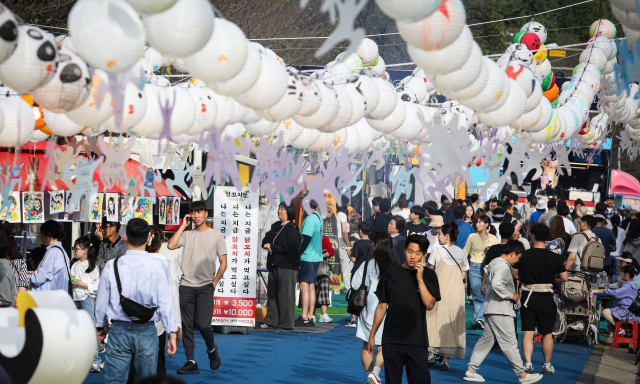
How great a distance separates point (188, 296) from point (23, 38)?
4.70 m

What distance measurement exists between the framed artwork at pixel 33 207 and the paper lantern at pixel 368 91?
16.1ft

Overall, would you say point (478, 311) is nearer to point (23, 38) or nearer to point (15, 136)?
point (15, 136)

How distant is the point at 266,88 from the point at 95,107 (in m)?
1.35

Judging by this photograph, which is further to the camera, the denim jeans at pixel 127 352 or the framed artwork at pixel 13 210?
Result: the framed artwork at pixel 13 210

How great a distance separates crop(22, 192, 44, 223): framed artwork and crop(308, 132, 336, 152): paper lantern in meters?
3.78

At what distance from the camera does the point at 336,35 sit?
3.50 m

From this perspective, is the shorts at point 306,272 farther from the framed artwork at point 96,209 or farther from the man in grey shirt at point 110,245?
the man in grey shirt at point 110,245

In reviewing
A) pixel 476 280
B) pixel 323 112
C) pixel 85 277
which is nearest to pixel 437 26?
pixel 323 112

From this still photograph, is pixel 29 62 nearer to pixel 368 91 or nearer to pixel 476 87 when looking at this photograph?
pixel 476 87

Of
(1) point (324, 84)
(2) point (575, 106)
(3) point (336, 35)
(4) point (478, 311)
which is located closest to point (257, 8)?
(4) point (478, 311)

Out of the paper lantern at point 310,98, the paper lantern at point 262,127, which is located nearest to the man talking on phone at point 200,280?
the paper lantern at point 262,127

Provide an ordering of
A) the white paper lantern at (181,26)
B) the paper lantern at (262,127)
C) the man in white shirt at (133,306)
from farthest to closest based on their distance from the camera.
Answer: the paper lantern at (262,127) → the man in white shirt at (133,306) → the white paper lantern at (181,26)

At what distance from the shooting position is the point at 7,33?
4.13m

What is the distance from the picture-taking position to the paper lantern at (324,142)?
27.2 ft
